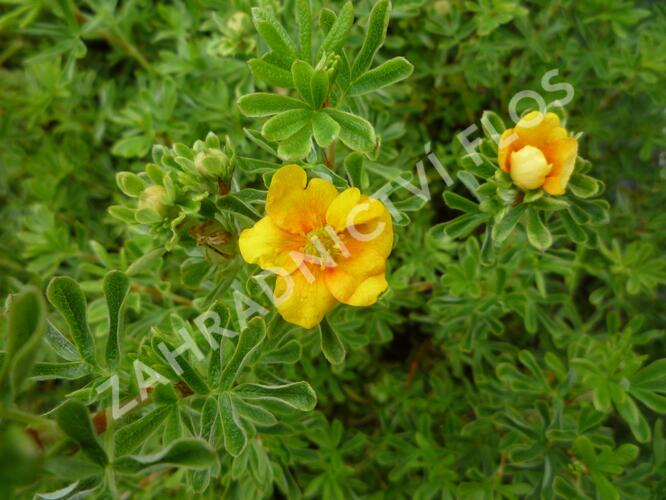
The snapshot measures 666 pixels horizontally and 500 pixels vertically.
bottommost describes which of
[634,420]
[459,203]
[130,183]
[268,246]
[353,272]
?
[634,420]

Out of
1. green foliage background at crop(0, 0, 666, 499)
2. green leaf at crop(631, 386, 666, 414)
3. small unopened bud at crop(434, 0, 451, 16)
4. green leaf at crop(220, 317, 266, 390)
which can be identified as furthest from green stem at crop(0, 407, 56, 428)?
small unopened bud at crop(434, 0, 451, 16)

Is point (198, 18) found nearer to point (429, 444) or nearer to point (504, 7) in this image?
point (504, 7)

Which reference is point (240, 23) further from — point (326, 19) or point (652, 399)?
point (652, 399)

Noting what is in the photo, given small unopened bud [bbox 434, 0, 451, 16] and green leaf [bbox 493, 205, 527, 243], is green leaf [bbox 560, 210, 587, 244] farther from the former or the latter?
small unopened bud [bbox 434, 0, 451, 16]

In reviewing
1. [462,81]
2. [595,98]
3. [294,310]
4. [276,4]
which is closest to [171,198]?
[294,310]

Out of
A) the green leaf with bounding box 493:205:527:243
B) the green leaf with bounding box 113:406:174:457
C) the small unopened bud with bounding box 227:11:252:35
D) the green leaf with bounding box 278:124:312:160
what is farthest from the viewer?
the small unopened bud with bounding box 227:11:252:35

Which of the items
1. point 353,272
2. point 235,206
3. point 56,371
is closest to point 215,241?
point 235,206
